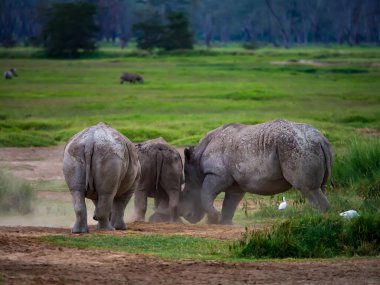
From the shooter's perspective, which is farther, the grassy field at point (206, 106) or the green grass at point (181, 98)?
the green grass at point (181, 98)

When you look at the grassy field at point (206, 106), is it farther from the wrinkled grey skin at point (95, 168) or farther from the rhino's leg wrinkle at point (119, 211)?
the rhino's leg wrinkle at point (119, 211)

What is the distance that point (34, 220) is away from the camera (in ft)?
47.2

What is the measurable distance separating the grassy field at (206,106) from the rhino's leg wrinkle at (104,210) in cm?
81

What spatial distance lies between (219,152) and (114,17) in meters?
92.1

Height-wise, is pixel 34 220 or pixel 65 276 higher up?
pixel 65 276

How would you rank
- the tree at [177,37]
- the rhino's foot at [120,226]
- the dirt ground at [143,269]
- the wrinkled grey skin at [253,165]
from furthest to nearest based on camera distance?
the tree at [177,37], the wrinkled grey skin at [253,165], the rhino's foot at [120,226], the dirt ground at [143,269]

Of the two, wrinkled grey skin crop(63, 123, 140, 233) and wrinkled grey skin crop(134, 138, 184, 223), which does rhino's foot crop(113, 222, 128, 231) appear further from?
wrinkled grey skin crop(134, 138, 184, 223)

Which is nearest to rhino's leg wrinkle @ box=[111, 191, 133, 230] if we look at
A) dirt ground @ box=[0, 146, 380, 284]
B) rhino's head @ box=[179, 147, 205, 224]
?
rhino's head @ box=[179, 147, 205, 224]

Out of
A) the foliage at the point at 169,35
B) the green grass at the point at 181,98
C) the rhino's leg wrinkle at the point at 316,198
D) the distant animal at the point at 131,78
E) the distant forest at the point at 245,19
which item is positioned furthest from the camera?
the distant forest at the point at 245,19

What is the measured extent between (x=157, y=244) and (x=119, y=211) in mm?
2032

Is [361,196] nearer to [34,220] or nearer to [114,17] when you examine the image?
[34,220]

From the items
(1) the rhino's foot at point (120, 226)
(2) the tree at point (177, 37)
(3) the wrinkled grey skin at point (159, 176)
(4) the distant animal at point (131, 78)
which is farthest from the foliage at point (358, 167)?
(2) the tree at point (177, 37)

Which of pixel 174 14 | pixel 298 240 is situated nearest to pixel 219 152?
pixel 298 240

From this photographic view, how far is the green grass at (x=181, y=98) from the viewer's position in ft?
81.7
